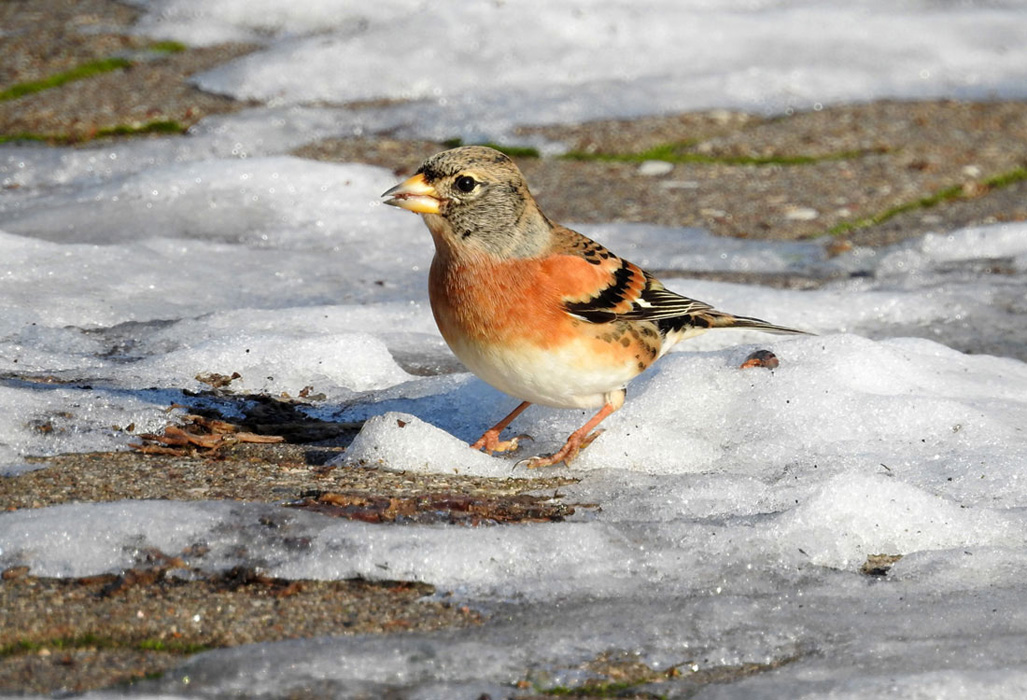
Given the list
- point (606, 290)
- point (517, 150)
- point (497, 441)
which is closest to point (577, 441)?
point (497, 441)

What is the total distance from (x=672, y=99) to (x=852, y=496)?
5.05 metres

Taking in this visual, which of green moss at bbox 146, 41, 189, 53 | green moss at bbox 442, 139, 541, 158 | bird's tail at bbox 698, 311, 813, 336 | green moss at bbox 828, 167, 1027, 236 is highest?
green moss at bbox 146, 41, 189, 53

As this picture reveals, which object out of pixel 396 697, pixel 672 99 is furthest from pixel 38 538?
pixel 672 99

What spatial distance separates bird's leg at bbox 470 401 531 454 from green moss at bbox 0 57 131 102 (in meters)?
5.03

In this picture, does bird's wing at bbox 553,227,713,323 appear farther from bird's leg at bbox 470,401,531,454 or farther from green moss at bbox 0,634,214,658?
green moss at bbox 0,634,214,658

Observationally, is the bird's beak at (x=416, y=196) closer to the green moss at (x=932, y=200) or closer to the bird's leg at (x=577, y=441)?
the bird's leg at (x=577, y=441)

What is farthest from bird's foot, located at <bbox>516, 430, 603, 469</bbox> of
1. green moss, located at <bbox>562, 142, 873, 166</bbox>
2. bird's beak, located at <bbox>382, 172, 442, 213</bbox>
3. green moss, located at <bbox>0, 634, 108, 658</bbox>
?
green moss, located at <bbox>562, 142, 873, 166</bbox>

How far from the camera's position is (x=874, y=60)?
9117 millimetres

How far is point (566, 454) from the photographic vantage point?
410 cm

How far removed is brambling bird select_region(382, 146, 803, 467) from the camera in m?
3.90

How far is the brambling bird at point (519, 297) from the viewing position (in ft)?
12.8

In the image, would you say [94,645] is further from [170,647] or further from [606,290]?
Answer: [606,290]

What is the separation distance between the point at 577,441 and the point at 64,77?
5.49 meters

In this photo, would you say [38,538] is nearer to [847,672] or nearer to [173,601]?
[173,601]
